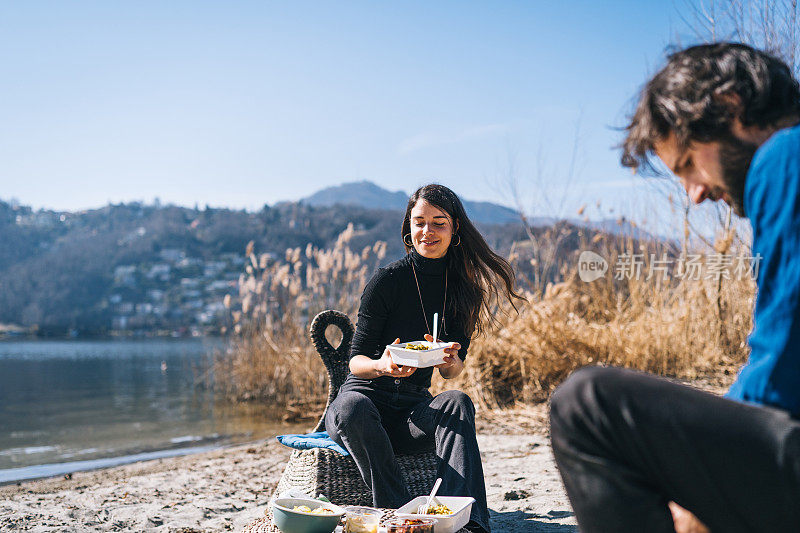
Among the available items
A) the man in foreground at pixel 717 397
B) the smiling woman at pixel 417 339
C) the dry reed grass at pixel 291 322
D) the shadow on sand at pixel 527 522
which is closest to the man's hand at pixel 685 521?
the man in foreground at pixel 717 397

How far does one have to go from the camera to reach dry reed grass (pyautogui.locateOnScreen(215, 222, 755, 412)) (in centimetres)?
517

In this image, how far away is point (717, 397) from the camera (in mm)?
849

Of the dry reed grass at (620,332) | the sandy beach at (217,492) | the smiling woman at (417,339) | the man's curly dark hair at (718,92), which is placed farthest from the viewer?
the dry reed grass at (620,332)

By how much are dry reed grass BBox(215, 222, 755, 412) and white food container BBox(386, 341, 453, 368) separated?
3121 mm

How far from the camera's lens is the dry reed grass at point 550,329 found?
5.17 meters

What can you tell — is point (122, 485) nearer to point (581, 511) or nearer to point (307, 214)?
point (581, 511)

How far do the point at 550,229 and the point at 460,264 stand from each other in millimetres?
4153

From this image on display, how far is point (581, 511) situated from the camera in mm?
933

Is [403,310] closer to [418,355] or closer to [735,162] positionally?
[418,355]

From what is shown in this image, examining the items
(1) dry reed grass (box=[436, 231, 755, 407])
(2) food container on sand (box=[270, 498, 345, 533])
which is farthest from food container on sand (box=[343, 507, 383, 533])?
(1) dry reed grass (box=[436, 231, 755, 407])

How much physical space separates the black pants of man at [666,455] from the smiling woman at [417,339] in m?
0.97

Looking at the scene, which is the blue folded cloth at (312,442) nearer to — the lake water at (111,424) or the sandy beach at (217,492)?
the sandy beach at (217,492)

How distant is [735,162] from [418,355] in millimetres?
1178

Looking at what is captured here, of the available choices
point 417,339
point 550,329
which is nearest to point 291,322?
point 550,329
